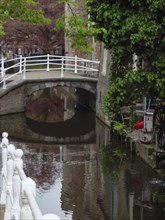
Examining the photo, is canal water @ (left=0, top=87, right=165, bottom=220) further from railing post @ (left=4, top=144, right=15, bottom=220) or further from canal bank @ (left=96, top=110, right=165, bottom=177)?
railing post @ (left=4, top=144, right=15, bottom=220)

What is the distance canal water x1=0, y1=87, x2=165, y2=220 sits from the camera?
1302 cm

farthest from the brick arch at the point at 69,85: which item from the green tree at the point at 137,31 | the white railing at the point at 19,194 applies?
the white railing at the point at 19,194

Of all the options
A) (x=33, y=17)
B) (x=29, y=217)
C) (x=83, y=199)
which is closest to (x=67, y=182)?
(x=83, y=199)

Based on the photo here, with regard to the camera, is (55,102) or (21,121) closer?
(21,121)

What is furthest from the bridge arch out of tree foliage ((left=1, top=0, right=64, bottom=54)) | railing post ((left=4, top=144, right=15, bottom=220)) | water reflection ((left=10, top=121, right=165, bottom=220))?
railing post ((left=4, top=144, right=15, bottom=220))

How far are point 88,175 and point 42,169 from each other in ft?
5.60

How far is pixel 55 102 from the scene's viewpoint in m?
41.7

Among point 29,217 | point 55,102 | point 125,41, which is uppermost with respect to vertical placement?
point 125,41

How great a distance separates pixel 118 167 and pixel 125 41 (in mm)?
5027

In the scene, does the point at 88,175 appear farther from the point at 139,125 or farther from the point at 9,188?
the point at 9,188

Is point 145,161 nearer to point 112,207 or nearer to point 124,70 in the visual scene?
point 124,70

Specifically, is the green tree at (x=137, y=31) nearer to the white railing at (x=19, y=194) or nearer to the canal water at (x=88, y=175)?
the canal water at (x=88, y=175)

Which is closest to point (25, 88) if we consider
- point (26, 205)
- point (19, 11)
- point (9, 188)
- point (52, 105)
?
point (52, 105)

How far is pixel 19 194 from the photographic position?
660cm
